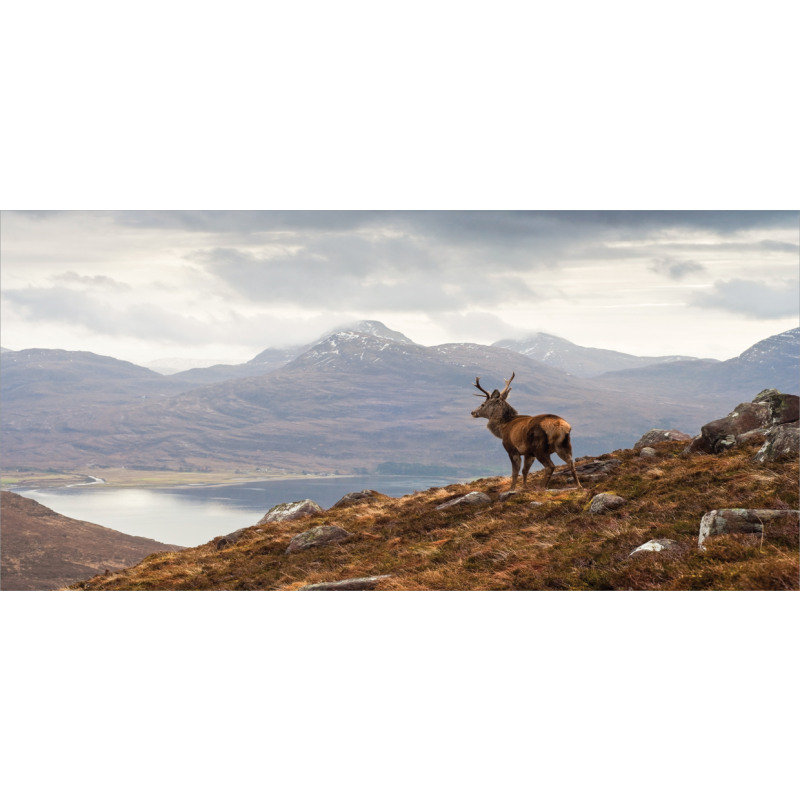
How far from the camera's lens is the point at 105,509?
6009cm

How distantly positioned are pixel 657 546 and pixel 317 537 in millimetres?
8939

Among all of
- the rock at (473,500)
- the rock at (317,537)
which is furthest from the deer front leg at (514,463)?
the rock at (317,537)

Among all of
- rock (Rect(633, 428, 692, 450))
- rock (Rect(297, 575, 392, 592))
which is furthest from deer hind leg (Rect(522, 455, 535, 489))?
rock (Rect(633, 428, 692, 450))

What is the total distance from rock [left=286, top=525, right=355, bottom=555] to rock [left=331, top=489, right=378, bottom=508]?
8.76m

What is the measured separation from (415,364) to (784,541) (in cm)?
7644

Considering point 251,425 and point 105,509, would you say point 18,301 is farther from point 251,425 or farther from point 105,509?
point 251,425

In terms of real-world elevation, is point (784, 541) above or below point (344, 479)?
above

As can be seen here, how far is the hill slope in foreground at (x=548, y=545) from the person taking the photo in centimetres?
1018

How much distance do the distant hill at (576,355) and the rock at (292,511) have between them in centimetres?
1611

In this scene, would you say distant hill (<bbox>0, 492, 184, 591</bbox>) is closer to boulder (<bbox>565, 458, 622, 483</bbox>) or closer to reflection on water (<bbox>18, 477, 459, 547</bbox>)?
reflection on water (<bbox>18, 477, 459, 547</bbox>)

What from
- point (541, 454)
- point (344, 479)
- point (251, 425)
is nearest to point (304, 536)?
point (541, 454)

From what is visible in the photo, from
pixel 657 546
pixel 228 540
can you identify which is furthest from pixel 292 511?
pixel 657 546

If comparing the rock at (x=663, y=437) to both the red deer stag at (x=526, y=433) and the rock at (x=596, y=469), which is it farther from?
the red deer stag at (x=526, y=433)

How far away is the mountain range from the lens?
65.7m
